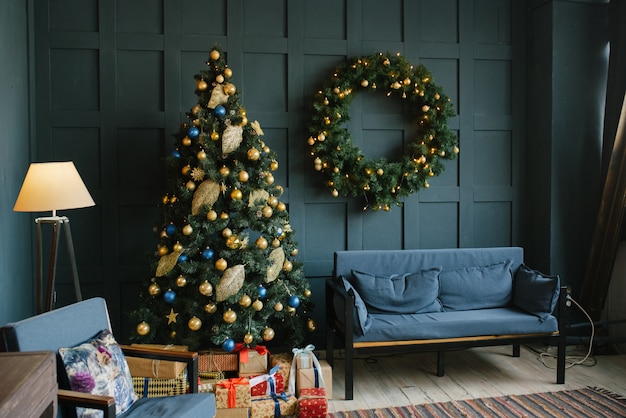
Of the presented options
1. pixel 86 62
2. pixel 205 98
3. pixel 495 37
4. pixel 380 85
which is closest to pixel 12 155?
pixel 86 62

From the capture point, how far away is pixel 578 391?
144 inches

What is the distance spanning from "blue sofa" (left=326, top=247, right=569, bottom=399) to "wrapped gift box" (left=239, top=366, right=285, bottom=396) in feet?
1.41

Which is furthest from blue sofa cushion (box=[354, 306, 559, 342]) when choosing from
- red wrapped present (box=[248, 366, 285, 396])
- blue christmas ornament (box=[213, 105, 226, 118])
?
blue christmas ornament (box=[213, 105, 226, 118])

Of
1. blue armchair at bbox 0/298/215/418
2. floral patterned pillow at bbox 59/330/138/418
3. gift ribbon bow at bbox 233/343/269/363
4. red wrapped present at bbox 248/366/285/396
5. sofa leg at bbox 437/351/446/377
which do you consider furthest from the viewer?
sofa leg at bbox 437/351/446/377

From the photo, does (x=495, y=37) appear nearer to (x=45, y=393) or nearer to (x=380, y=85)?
(x=380, y=85)

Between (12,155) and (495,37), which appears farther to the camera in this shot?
(495,37)

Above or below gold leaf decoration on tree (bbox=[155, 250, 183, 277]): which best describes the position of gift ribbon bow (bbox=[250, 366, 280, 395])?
below

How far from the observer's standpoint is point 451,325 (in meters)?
3.69

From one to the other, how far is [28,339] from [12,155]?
170 cm

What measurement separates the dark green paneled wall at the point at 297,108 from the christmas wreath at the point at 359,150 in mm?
186

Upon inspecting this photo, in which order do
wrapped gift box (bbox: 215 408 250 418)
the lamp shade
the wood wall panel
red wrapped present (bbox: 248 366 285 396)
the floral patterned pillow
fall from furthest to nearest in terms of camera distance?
1. the wood wall panel
2. red wrapped present (bbox: 248 366 285 396)
3. wrapped gift box (bbox: 215 408 250 418)
4. the lamp shade
5. the floral patterned pillow

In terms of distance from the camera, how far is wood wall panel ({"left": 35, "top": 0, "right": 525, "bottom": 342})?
4148 millimetres

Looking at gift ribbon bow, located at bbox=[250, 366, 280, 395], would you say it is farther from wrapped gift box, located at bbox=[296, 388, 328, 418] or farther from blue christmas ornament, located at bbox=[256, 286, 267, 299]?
blue christmas ornament, located at bbox=[256, 286, 267, 299]

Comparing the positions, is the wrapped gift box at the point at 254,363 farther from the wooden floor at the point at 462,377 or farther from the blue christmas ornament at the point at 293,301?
the wooden floor at the point at 462,377
